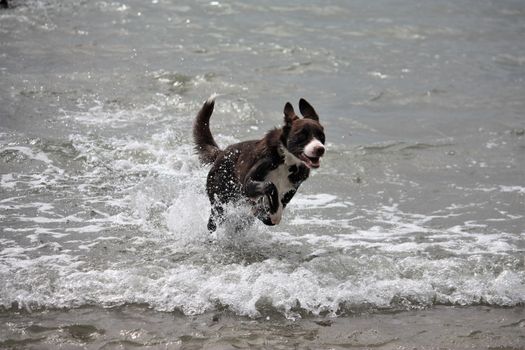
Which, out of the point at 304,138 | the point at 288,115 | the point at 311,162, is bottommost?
the point at 311,162

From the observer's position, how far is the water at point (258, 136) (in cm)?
632

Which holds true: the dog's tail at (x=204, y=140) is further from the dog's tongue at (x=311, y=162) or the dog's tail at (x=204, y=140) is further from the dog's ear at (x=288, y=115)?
the dog's tongue at (x=311, y=162)

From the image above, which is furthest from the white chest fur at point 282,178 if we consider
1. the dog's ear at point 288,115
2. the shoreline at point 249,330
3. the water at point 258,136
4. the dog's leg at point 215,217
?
the shoreline at point 249,330

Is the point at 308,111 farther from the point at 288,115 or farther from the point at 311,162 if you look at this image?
the point at 311,162

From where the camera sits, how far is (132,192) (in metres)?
8.85

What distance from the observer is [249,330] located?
558 cm

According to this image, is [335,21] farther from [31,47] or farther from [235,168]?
[235,168]

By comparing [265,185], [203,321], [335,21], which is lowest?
[203,321]

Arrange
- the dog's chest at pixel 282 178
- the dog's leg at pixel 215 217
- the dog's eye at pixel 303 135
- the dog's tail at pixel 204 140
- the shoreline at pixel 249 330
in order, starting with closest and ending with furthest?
the shoreline at pixel 249 330, the dog's eye at pixel 303 135, the dog's chest at pixel 282 178, the dog's leg at pixel 215 217, the dog's tail at pixel 204 140

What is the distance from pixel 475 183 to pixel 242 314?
4.77 metres

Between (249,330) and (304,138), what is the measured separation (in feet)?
6.78

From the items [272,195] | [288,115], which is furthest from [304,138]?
[272,195]

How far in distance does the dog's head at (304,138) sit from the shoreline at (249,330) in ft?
5.14

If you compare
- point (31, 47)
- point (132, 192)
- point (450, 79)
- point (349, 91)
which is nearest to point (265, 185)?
point (132, 192)
